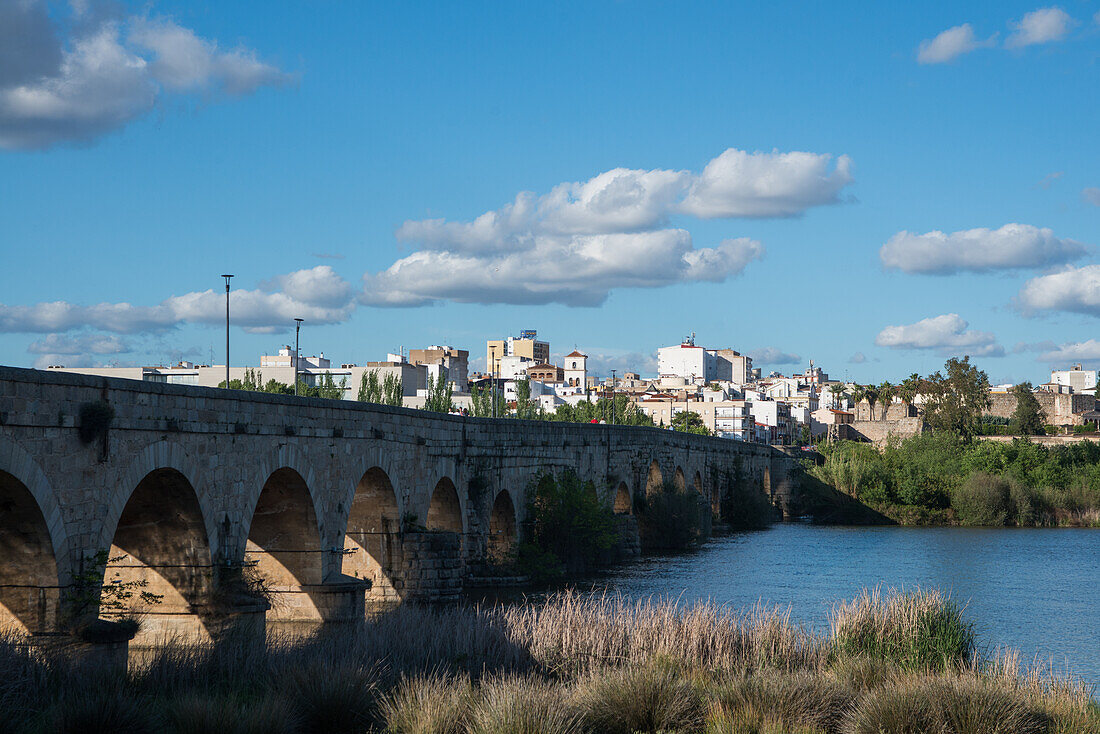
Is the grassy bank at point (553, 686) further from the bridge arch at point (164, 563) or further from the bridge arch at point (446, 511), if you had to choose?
the bridge arch at point (446, 511)

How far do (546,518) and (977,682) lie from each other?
23.7m

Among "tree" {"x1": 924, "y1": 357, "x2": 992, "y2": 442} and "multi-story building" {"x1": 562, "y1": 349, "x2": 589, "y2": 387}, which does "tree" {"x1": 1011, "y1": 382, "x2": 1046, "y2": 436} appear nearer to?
"tree" {"x1": 924, "y1": 357, "x2": 992, "y2": 442}

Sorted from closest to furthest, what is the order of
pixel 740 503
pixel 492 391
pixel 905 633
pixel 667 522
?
pixel 905 633 → pixel 667 522 → pixel 492 391 → pixel 740 503

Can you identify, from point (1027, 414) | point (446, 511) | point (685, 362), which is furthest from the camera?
point (685, 362)

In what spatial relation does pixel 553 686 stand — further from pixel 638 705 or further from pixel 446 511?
pixel 446 511

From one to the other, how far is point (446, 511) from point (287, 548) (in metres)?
9.32

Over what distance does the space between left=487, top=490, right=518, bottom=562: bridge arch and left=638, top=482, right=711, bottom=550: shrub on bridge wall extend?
14707 mm

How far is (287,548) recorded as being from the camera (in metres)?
22.1

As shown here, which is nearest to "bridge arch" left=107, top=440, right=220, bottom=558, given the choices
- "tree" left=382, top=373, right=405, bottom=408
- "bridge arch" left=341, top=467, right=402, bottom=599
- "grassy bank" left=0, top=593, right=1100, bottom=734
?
"grassy bank" left=0, top=593, right=1100, bottom=734

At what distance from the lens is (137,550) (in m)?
17.8

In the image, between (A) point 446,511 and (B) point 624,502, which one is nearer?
(A) point 446,511

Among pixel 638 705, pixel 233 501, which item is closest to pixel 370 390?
pixel 233 501

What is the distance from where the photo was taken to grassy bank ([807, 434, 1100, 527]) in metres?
63.1

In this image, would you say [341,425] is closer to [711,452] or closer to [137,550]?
[137,550]
